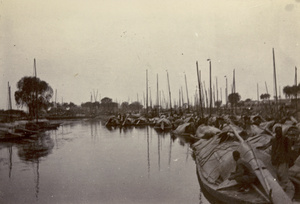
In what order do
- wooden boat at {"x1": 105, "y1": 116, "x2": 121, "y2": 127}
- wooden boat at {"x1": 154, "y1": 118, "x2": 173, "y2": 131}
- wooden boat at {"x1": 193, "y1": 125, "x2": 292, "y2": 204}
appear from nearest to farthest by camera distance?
wooden boat at {"x1": 193, "y1": 125, "x2": 292, "y2": 204}, wooden boat at {"x1": 154, "y1": 118, "x2": 173, "y2": 131}, wooden boat at {"x1": 105, "y1": 116, "x2": 121, "y2": 127}

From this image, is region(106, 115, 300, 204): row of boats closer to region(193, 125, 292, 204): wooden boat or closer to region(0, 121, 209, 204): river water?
region(193, 125, 292, 204): wooden boat

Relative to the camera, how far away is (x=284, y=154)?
9.43 metres

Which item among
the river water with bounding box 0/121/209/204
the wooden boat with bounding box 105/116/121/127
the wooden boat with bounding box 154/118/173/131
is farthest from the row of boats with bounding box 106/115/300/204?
the wooden boat with bounding box 105/116/121/127

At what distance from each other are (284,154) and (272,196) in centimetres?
239

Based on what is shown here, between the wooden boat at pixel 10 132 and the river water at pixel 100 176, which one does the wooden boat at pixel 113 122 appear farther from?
the river water at pixel 100 176

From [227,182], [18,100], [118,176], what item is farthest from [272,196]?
[18,100]

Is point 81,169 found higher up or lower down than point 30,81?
lower down

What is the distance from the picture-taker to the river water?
1091 centimetres

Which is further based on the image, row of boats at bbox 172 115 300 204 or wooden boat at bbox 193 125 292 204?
row of boats at bbox 172 115 300 204

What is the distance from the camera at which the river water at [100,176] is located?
10914 millimetres

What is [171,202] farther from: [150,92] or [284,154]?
[150,92]

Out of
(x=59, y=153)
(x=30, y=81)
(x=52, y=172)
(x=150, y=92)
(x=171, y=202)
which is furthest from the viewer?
(x=150, y=92)

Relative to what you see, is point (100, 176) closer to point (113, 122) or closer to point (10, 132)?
point (10, 132)

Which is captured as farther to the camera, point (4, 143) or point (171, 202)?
point (4, 143)
